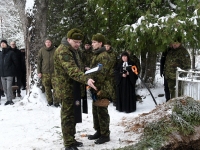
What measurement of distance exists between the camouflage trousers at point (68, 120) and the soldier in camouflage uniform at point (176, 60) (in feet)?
10.2

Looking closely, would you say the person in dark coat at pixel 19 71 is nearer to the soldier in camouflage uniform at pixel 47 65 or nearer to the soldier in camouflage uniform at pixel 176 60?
the soldier in camouflage uniform at pixel 47 65

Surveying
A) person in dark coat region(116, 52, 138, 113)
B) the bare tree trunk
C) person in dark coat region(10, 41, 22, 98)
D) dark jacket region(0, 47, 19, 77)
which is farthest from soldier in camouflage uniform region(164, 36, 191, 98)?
person in dark coat region(10, 41, 22, 98)

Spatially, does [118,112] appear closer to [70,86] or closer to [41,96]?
[41,96]

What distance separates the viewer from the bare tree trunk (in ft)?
25.1

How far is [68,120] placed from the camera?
14.0 feet

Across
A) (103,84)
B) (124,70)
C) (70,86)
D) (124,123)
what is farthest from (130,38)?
(70,86)

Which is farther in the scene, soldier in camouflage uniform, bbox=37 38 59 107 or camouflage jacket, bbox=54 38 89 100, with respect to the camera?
soldier in camouflage uniform, bbox=37 38 59 107

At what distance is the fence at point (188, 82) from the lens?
6152 mm

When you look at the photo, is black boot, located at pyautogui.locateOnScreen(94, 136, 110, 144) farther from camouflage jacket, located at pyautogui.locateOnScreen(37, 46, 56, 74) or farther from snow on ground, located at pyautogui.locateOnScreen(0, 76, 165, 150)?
camouflage jacket, located at pyautogui.locateOnScreen(37, 46, 56, 74)

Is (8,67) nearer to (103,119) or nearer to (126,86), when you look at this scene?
(126,86)

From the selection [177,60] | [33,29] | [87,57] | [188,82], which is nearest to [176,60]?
[177,60]

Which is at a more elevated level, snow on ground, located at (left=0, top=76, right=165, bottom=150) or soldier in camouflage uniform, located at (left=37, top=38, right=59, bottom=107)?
soldier in camouflage uniform, located at (left=37, top=38, right=59, bottom=107)

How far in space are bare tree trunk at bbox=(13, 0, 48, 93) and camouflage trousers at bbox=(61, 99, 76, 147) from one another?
376 cm

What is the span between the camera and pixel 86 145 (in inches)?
183
